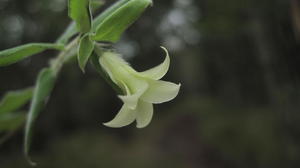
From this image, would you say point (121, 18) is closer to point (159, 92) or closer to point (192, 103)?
point (159, 92)

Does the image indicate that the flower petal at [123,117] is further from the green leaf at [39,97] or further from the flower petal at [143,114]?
the green leaf at [39,97]

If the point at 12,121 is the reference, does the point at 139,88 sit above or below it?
above

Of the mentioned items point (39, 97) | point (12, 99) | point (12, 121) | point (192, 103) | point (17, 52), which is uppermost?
point (17, 52)

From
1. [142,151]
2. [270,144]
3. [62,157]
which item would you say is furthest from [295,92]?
[142,151]

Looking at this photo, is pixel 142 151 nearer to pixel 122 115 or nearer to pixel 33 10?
pixel 33 10

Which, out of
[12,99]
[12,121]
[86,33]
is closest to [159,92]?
[86,33]

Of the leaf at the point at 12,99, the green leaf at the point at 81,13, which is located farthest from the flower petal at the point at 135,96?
the leaf at the point at 12,99
